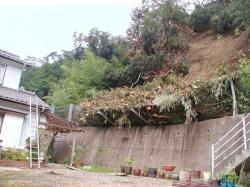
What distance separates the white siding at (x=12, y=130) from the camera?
14539 millimetres

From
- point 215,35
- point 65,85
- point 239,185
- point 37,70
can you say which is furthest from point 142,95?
point 37,70

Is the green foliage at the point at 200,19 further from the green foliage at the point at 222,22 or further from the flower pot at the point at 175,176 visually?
the flower pot at the point at 175,176

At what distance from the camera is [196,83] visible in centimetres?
1187

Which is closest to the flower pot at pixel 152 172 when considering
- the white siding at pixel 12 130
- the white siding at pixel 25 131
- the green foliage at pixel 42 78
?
the white siding at pixel 25 131

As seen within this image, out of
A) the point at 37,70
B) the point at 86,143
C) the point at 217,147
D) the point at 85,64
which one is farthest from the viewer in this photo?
the point at 37,70

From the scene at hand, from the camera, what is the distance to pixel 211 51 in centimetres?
2603

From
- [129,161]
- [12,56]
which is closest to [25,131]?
[12,56]

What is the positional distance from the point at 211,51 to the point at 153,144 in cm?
1457

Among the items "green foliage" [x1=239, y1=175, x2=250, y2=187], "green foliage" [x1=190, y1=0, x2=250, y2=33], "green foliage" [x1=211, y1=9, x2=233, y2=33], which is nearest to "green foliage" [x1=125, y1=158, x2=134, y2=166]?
"green foliage" [x1=239, y1=175, x2=250, y2=187]

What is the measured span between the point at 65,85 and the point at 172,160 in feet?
42.1

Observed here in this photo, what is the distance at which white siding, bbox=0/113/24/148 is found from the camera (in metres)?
14.5

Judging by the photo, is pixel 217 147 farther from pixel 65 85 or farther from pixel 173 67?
pixel 65 85

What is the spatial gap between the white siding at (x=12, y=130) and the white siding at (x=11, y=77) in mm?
2704

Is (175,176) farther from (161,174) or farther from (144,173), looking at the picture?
(144,173)
